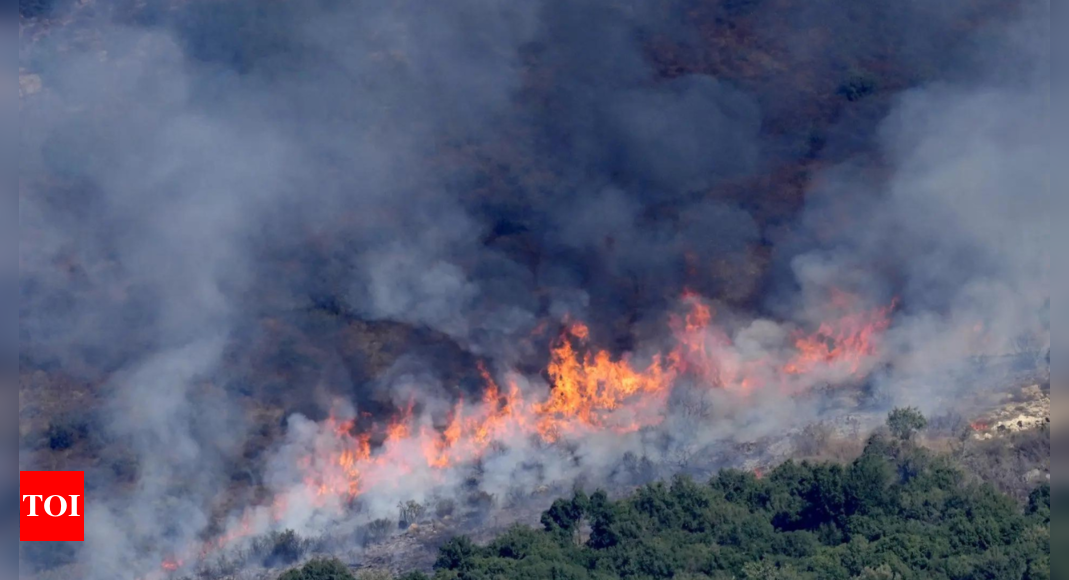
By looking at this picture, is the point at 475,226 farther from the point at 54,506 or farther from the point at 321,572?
the point at 54,506

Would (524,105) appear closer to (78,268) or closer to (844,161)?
(844,161)

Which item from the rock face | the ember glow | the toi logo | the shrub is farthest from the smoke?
the shrub

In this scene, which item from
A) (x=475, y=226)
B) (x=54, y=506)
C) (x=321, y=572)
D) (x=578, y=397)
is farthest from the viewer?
(x=475, y=226)

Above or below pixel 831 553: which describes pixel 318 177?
above

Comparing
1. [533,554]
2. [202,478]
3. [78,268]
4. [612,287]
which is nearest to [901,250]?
[612,287]

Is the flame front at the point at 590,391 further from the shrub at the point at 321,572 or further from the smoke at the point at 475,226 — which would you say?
the shrub at the point at 321,572

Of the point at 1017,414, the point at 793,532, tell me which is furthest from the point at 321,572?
the point at 1017,414

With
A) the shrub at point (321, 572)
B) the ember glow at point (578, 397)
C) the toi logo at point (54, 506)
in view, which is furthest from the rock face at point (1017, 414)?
the toi logo at point (54, 506)
